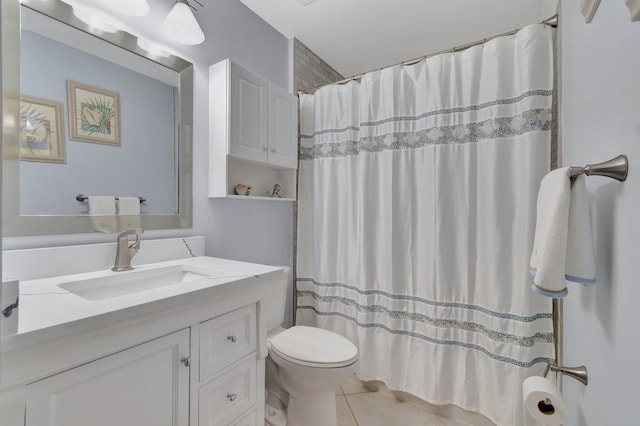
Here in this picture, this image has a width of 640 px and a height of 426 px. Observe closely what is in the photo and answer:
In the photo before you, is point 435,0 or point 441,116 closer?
point 441,116

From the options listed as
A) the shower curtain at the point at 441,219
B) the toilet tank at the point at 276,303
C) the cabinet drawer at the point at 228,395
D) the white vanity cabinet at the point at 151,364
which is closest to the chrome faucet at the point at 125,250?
the white vanity cabinet at the point at 151,364

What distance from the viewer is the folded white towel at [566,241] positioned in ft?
2.22

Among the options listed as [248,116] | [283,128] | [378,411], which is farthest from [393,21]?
[378,411]

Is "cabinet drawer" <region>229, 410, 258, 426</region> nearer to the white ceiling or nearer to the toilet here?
the toilet

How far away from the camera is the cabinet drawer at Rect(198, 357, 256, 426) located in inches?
41.6

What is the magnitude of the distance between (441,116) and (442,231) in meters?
0.67

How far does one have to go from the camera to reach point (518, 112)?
4.98ft

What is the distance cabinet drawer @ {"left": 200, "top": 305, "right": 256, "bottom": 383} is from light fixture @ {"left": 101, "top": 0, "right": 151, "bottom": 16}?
4.38 ft

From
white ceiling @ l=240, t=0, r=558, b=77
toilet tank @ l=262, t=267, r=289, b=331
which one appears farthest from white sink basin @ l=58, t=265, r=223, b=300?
white ceiling @ l=240, t=0, r=558, b=77

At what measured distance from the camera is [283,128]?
2.04 metres

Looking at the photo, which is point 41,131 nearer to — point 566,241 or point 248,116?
point 248,116

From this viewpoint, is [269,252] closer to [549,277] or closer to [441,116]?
[441,116]

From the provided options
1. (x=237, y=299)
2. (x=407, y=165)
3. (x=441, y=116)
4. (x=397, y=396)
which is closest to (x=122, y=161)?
(x=237, y=299)

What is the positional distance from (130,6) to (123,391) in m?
1.47
